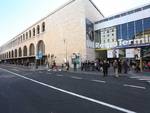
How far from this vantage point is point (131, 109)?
825 cm

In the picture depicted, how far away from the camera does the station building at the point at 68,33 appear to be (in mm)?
52494

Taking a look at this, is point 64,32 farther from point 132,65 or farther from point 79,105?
point 79,105

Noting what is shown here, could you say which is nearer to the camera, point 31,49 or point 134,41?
point 134,41

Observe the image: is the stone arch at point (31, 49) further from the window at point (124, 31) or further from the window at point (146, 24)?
the window at point (146, 24)

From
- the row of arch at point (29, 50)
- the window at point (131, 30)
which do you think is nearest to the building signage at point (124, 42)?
the window at point (131, 30)

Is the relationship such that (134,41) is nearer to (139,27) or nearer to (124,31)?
(139,27)

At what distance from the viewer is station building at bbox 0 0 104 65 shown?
52.5m

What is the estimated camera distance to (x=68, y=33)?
59375 millimetres

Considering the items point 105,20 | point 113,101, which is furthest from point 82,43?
point 113,101

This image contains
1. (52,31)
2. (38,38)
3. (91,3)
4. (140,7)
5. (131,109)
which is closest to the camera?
(131,109)

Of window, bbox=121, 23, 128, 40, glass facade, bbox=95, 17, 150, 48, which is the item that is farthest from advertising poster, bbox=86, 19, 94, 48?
window, bbox=121, 23, 128, 40

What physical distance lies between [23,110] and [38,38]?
74369 millimetres

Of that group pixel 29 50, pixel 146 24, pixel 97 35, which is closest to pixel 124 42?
pixel 146 24

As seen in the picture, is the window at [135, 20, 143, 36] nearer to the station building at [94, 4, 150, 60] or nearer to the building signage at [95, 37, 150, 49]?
the station building at [94, 4, 150, 60]
